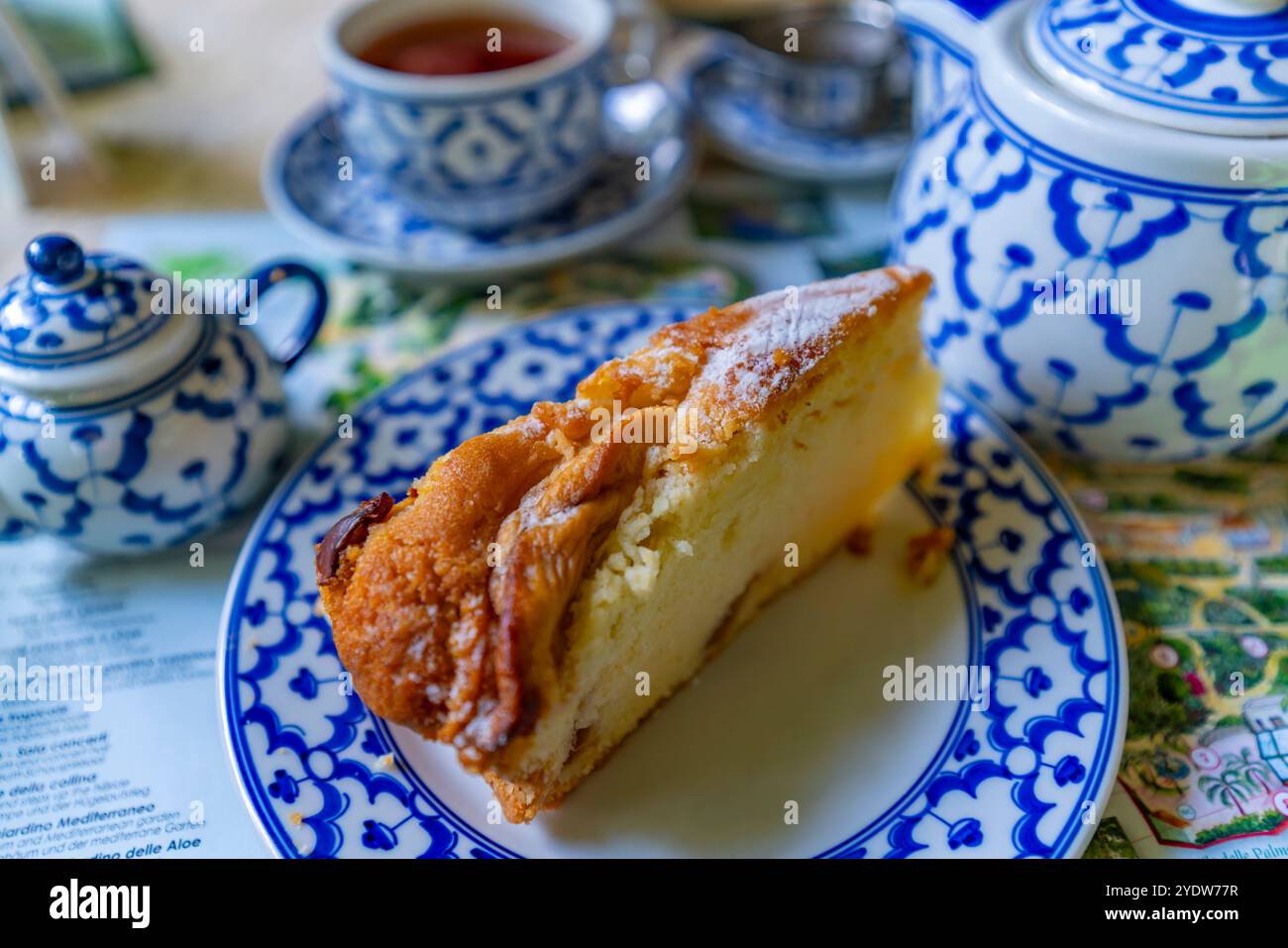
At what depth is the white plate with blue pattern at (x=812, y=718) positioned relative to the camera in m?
1.25

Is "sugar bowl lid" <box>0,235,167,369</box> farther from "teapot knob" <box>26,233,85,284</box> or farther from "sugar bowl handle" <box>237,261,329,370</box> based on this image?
"sugar bowl handle" <box>237,261,329,370</box>

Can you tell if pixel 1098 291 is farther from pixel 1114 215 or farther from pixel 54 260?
pixel 54 260

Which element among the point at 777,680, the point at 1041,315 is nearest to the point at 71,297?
the point at 777,680

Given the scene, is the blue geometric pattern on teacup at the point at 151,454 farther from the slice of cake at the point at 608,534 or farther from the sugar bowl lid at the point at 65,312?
the slice of cake at the point at 608,534

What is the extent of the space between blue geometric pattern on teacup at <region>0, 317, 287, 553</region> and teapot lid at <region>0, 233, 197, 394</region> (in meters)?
0.04

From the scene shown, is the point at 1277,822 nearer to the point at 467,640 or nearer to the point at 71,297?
the point at 467,640

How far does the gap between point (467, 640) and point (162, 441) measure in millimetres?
692

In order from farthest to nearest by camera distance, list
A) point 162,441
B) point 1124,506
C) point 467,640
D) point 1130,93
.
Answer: point 1124,506, point 162,441, point 1130,93, point 467,640

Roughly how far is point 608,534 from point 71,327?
86 cm

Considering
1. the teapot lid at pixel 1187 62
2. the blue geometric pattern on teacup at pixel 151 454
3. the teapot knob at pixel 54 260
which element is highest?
the teapot lid at pixel 1187 62

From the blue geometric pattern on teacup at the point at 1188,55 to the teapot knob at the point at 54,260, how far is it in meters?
1.50

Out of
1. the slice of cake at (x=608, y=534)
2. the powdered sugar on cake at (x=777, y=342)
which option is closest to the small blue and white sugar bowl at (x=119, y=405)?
the slice of cake at (x=608, y=534)

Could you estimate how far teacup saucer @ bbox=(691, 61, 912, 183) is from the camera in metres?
2.28
